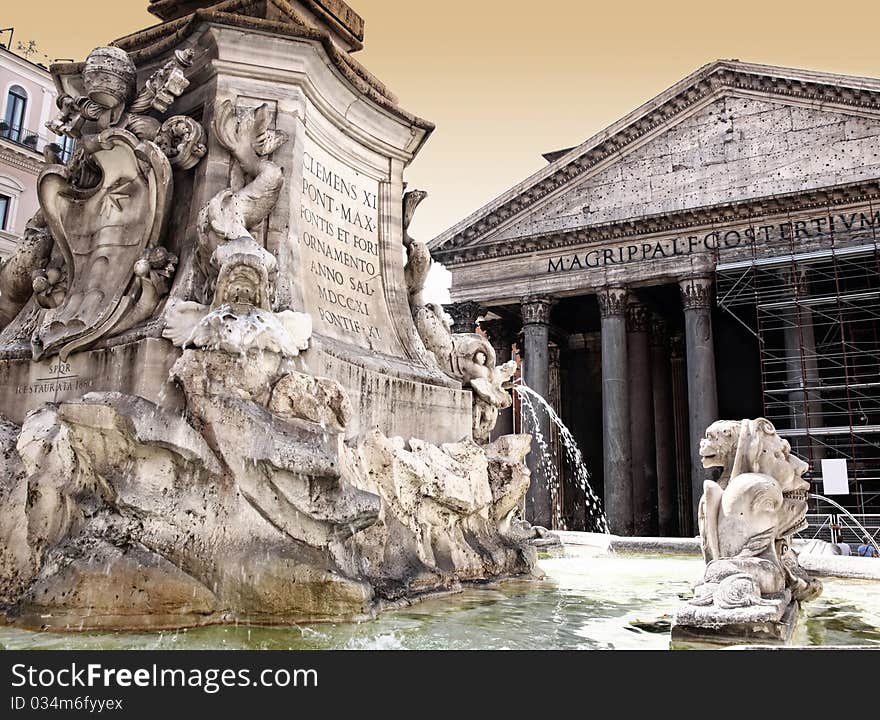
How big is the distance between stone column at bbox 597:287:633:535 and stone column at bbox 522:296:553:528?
198 cm

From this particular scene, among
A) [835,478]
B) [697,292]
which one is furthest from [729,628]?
[697,292]

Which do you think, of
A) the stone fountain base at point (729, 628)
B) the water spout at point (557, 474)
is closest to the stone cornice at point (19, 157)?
the water spout at point (557, 474)

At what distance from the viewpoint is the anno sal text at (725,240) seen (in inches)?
840

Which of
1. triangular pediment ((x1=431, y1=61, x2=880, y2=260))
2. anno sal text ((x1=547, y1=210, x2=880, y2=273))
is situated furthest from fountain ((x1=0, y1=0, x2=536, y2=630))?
triangular pediment ((x1=431, y1=61, x2=880, y2=260))

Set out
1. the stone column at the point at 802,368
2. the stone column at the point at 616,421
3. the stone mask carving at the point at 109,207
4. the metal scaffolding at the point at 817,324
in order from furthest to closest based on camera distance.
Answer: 1. the stone column at the point at 616,421
2. the stone column at the point at 802,368
3. the metal scaffolding at the point at 817,324
4. the stone mask carving at the point at 109,207

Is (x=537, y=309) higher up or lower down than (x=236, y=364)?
higher up

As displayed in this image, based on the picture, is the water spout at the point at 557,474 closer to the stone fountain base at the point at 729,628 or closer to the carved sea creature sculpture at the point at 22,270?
the carved sea creature sculpture at the point at 22,270

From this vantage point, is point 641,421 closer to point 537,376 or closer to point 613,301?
point 537,376

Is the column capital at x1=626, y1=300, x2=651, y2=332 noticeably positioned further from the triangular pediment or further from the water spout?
the water spout

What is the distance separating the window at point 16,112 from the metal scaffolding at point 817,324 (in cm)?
2080

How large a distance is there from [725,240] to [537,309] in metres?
6.23

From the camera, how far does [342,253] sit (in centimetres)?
528

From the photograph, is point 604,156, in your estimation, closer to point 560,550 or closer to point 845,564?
point 560,550

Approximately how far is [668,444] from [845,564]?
21992 mm
